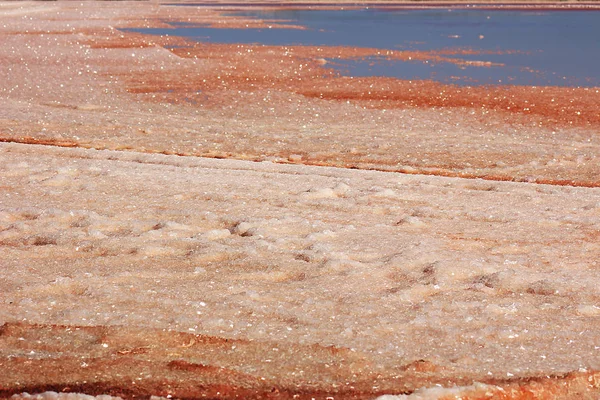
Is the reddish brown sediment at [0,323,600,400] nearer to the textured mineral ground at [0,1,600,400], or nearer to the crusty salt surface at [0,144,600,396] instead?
the textured mineral ground at [0,1,600,400]

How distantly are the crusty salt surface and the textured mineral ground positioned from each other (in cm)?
2

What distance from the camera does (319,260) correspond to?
6941 millimetres

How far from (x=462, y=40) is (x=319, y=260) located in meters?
30.8

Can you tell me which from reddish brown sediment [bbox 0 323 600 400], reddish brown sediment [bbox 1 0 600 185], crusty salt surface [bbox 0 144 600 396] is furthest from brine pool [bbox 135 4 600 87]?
reddish brown sediment [bbox 0 323 600 400]

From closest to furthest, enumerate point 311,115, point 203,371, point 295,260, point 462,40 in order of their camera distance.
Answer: point 203,371
point 295,260
point 311,115
point 462,40

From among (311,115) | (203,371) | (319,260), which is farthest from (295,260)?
(311,115)

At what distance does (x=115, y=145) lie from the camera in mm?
12305

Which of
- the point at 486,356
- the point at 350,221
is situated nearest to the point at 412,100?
the point at 350,221

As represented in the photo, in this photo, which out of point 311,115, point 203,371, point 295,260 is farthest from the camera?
point 311,115

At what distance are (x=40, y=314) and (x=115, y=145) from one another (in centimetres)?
691

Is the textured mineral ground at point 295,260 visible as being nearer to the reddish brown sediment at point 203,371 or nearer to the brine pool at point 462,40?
the reddish brown sediment at point 203,371

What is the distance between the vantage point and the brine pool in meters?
23.7

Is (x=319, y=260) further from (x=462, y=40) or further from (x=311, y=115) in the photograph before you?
(x=462, y=40)

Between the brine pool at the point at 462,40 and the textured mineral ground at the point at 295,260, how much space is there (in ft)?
30.0
